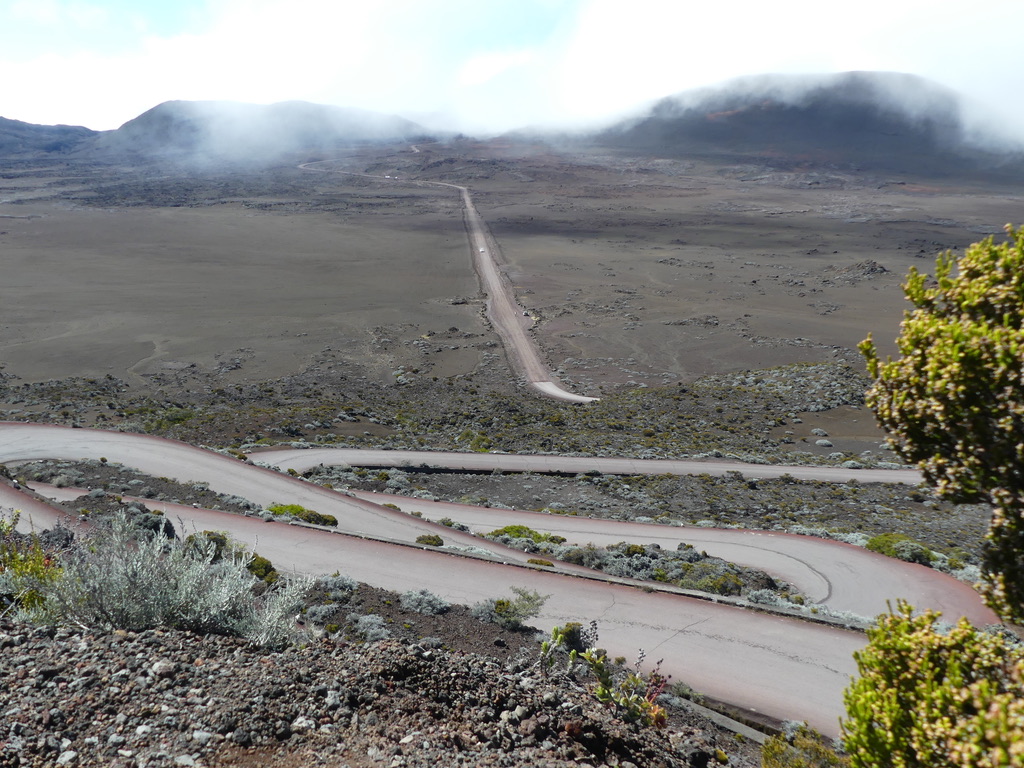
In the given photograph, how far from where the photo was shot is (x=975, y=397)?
491 cm

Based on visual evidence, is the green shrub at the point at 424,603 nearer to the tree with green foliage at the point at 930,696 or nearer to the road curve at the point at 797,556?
the road curve at the point at 797,556

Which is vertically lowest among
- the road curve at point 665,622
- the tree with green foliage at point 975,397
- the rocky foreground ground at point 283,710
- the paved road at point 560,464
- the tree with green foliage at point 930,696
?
the paved road at point 560,464

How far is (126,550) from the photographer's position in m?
7.48

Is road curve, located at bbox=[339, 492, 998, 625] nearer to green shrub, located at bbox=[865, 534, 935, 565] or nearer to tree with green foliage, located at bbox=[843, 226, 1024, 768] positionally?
green shrub, located at bbox=[865, 534, 935, 565]

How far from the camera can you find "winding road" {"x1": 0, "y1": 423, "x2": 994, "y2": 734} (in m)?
9.98

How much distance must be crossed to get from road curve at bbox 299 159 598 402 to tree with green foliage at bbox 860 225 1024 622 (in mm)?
32281

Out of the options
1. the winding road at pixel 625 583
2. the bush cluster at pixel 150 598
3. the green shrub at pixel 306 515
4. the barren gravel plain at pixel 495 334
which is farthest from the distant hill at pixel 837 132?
the bush cluster at pixel 150 598

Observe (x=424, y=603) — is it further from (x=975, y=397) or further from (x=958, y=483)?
(x=975, y=397)

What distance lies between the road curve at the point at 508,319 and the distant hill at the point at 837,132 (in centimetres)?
10384

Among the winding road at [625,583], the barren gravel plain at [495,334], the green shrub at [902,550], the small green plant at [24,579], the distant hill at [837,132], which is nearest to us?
the small green plant at [24,579]

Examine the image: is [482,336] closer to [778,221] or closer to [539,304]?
[539,304]

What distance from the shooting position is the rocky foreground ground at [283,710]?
5152 millimetres

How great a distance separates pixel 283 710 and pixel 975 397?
617 cm

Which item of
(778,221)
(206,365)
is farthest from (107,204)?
(778,221)
